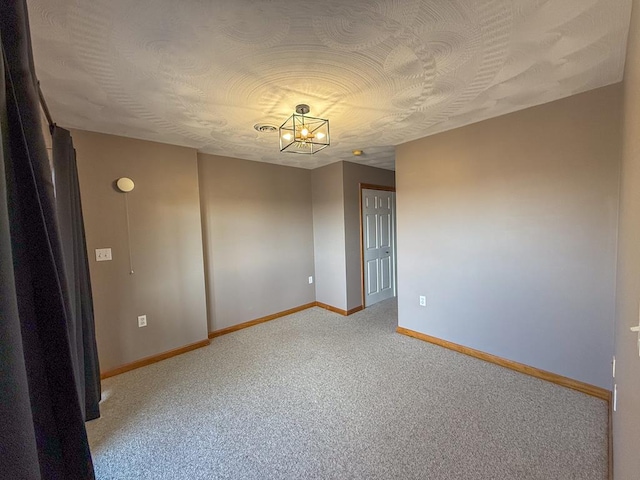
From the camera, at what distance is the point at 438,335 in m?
3.04

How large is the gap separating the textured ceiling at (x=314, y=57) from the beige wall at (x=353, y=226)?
1681 millimetres

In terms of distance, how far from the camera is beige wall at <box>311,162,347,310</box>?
13.4 ft

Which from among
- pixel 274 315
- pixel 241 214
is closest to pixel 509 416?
pixel 274 315

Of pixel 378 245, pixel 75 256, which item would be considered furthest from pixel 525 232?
pixel 75 256

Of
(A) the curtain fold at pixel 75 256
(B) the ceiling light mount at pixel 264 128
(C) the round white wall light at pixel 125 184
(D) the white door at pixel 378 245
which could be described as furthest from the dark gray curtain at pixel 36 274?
(D) the white door at pixel 378 245

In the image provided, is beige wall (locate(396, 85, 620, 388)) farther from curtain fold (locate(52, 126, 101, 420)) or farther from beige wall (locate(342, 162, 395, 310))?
curtain fold (locate(52, 126, 101, 420))

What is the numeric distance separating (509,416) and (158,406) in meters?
2.57

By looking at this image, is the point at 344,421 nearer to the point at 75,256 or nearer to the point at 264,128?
the point at 75,256

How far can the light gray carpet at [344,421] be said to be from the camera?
5.20 feet

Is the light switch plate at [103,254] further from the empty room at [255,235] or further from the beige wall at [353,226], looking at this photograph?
the beige wall at [353,226]

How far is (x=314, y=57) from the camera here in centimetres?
153

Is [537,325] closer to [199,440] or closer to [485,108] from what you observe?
[485,108]

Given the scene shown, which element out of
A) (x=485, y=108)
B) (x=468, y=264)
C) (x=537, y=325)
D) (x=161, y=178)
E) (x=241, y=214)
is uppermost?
(x=485, y=108)

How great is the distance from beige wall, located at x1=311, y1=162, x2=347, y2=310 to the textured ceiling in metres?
1.75
